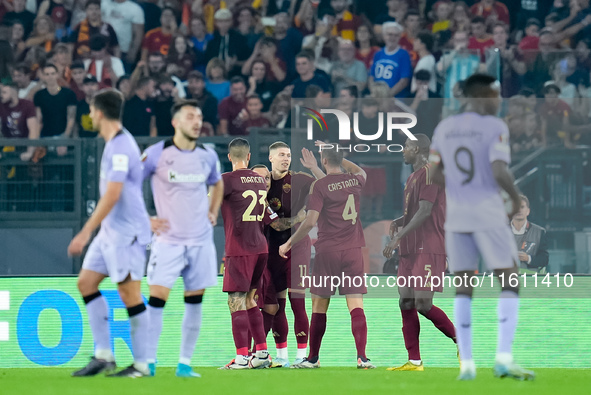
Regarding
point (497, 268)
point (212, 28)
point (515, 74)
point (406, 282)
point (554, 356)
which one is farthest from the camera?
point (212, 28)

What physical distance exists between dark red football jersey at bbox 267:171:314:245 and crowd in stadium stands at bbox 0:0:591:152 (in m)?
2.01

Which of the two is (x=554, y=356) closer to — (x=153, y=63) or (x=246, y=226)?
(x=246, y=226)

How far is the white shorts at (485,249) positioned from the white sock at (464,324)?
22cm

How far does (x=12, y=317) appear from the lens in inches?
410

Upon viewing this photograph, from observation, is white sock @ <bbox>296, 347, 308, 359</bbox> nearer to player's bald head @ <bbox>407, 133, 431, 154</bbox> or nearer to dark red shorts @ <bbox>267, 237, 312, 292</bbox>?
dark red shorts @ <bbox>267, 237, 312, 292</bbox>

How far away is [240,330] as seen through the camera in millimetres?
9500

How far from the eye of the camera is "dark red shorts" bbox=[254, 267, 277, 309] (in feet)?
33.1

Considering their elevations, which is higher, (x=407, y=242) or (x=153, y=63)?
(x=153, y=63)

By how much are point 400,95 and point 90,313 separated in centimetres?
716

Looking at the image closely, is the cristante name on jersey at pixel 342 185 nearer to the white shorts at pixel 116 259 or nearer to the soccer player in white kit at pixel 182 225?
the soccer player in white kit at pixel 182 225

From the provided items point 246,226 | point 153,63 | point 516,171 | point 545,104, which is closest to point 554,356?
point 516,171

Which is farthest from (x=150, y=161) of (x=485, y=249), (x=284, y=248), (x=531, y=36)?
(x=531, y=36)

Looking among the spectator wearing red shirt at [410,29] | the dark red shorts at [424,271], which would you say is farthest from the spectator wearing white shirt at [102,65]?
the dark red shorts at [424,271]

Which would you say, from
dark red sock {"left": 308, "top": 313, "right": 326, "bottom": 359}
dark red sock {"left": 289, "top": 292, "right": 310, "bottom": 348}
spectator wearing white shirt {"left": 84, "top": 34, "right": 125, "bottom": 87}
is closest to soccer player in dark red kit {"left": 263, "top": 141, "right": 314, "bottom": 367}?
dark red sock {"left": 289, "top": 292, "right": 310, "bottom": 348}
